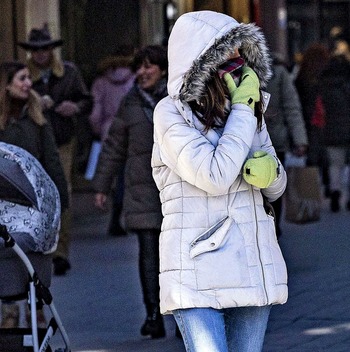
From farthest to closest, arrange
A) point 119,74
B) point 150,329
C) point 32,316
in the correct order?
point 119,74
point 150,329
point 32,316

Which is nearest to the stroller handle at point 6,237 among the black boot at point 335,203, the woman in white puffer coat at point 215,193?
the woman in white puffer coat at point 215,193

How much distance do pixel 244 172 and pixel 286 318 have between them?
11.8ft

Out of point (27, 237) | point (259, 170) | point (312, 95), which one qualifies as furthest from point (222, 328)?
point (312, 95)

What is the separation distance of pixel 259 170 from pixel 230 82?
0.37m

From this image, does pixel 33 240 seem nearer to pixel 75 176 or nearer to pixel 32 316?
pixel 32 316

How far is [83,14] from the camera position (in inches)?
645

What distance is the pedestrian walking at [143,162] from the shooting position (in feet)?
25.0

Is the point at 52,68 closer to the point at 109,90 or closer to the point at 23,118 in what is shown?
the point at 109,90

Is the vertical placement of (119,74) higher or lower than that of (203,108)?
lower

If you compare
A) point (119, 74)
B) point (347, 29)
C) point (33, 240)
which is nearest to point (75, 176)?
point (119, 74)

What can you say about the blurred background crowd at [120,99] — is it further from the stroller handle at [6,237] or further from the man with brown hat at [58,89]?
the stroller handle at [6,237]

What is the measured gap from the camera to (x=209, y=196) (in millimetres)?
4719

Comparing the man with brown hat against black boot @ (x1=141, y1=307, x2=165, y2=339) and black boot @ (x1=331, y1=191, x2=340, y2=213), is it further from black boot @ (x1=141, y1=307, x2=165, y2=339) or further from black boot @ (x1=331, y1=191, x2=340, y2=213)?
black boot @ (x1=331, y1=191, x2=340, y2=213)

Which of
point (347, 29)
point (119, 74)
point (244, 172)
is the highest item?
point (244, 172)
